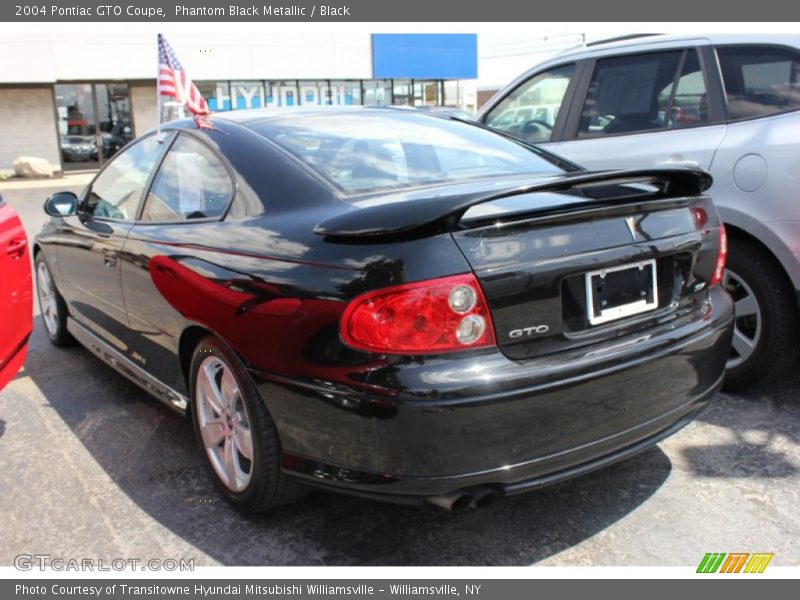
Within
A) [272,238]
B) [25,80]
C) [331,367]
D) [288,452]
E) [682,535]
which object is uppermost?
[25,80]

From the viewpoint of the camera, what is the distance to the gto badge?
2238 millimetres

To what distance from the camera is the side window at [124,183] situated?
3732 mm

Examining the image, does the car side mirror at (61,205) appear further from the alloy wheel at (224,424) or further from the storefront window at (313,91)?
the storefront window at (313,91)

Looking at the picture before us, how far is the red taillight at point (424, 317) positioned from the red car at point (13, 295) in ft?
6.79

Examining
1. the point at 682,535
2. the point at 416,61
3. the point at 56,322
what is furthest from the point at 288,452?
the point at 416,61

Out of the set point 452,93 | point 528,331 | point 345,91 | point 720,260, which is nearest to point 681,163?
point 720,260

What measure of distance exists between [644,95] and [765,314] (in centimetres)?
150

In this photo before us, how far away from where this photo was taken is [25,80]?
21812mm

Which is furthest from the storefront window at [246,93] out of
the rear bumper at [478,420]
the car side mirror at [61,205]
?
the rear bumper at [478,420]

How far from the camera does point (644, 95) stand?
4320 millimetres

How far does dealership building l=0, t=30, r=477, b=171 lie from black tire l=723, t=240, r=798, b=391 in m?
18.3

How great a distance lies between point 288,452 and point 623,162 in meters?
2.78

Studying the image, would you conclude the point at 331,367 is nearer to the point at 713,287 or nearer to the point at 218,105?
the point at 713,287

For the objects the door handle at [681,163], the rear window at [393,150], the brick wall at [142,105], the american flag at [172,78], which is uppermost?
the brick wall at [142,105]
